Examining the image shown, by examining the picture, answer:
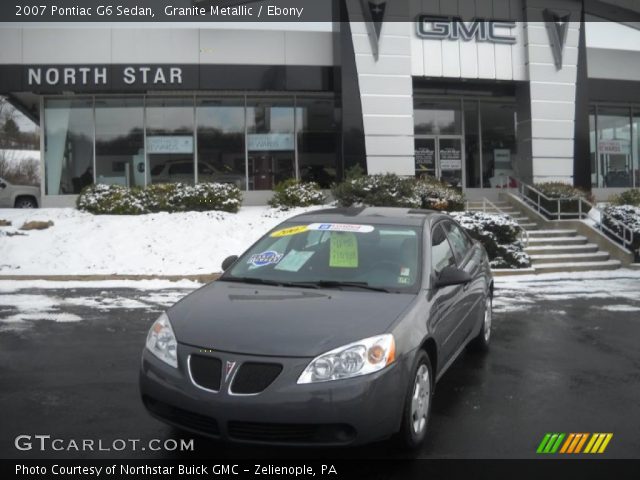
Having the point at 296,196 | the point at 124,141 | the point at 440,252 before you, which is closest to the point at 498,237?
the point at 296,196

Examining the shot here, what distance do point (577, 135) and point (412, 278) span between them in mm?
17426

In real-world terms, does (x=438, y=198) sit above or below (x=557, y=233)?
above

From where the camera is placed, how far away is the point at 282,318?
3768 millimetres

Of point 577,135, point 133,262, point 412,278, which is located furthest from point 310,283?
Result: point 577,135

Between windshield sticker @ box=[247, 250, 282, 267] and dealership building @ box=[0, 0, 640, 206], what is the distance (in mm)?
13162

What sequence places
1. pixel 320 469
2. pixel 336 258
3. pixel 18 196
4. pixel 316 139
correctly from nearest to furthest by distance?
1. pixel 320 469
2. pixel 336 258
3. pixel 316 139
4. pixel 18 196

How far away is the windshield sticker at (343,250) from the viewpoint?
4.69 m

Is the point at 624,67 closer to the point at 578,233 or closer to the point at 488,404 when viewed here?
the point at 578,233

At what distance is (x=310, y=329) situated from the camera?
11.9 feet

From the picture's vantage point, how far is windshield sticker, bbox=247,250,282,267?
192 inches

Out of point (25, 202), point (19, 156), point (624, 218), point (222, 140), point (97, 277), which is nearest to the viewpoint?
point (97, 277)

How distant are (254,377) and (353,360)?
56 cm

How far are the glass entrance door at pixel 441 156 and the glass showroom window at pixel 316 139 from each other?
3200mm

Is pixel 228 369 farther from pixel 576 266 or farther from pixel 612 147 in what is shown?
pixel 612 147
